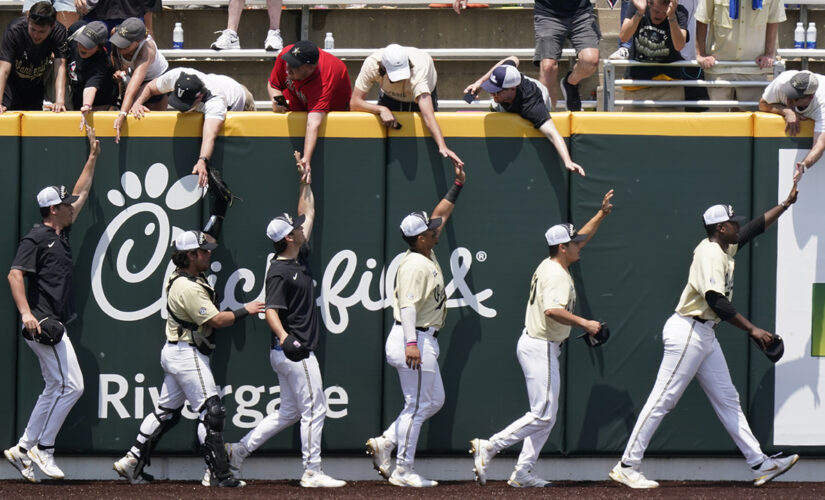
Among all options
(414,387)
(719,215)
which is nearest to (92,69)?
(414,387)

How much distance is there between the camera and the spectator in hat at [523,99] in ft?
30.2

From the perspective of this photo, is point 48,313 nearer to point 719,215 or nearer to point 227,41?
point 227,41

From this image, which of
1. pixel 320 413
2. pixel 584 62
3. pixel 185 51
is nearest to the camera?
pixel 320 413

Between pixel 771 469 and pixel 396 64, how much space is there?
417 centimetres

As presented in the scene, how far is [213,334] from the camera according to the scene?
9305 mm

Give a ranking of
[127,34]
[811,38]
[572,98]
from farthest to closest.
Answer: [811,38] < [572,98] < [127,34]

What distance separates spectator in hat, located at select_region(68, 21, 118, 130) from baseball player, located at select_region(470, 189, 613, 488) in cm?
385

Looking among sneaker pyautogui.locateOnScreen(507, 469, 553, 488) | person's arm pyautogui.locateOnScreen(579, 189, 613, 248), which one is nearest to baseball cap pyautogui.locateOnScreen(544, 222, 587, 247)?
person's arm pyautogui.locateOnScreen(579, 189, 613, 248)

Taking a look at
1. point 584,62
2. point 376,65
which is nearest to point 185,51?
point 376,65

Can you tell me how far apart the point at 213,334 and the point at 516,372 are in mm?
2393

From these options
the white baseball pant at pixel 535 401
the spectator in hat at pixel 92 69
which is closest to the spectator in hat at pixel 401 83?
the white baseball pant at pixel 535 401

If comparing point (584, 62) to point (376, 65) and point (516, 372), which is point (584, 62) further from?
point (516, 372)

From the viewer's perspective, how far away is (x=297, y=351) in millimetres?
8703

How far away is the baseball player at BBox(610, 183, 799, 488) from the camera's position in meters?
8.92
